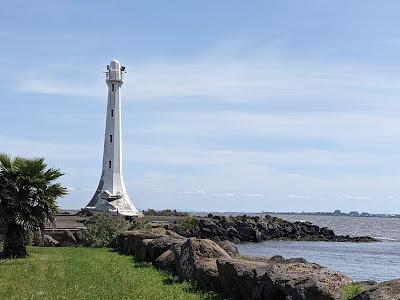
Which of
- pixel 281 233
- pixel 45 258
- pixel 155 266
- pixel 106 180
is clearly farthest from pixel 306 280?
pixel 281 233

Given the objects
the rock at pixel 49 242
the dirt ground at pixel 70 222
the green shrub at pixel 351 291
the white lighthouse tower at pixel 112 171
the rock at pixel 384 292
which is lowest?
the green shrub at pixel 351 291

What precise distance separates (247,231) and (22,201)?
122 feet

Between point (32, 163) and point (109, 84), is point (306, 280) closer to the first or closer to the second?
point (32, 163)

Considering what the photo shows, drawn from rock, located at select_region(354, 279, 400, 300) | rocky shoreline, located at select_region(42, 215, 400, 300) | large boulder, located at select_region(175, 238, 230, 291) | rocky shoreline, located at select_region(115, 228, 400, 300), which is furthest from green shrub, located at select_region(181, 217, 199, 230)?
rock, located at select_region(354, 279, 400, 300)

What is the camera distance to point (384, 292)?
8.12 meters

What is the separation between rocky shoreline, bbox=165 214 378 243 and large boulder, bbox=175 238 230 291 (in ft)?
96.3

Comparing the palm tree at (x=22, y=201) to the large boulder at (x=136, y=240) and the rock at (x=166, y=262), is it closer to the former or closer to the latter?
the large boulder at (x=136, y=240)

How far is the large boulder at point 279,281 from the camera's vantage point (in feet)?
31.8

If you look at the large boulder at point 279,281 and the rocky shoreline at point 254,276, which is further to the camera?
the large boulder at point 279,281

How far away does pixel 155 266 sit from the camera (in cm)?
1808

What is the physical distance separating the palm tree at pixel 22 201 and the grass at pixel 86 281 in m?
1.09

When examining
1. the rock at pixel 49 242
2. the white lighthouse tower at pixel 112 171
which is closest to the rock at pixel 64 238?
the rock at pixel 49 242

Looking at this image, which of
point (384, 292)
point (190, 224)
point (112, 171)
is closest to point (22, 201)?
point (384, 292)

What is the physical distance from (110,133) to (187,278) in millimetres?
33090
